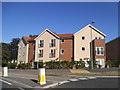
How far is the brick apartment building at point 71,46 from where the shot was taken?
117 feet

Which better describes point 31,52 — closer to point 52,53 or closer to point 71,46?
point 52,53

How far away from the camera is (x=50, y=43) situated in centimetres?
4028

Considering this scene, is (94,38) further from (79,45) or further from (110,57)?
(110,57)

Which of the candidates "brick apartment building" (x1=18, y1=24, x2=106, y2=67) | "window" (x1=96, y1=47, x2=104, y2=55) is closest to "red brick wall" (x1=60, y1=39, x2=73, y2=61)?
"brick apartment building" (x1=18, y1=24, x2=106, y2=67)

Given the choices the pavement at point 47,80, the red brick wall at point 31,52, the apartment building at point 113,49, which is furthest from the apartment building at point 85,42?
the pavement at point 47,80

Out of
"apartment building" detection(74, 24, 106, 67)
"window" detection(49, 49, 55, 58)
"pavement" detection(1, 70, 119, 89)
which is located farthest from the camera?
"window" detection(49, 49, 55, 58)

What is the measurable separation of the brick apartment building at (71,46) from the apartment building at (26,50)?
0.56m

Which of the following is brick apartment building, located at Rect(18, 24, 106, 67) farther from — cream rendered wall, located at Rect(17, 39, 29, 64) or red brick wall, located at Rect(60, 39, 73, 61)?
cream rendered wall, located at Rect(17, 39, 29, 64)

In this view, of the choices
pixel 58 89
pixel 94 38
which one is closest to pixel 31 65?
pixel 94 38

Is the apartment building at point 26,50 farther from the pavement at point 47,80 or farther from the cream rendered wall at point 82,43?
the pavement at point 47,80

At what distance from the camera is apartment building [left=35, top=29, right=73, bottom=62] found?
127 feet

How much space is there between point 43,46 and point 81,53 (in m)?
9.34

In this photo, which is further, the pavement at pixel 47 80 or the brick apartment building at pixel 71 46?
the brick apartment building at pixel 71 46

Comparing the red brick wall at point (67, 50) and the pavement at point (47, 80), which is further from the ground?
the red brick wall at point (67, 50)
